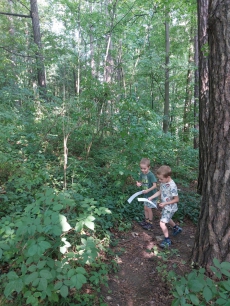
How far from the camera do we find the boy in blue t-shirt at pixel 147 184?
3974 millimetres

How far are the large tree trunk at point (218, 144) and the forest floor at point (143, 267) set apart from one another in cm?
59

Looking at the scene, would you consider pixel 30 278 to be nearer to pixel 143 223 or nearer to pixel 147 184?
pixel 143 223

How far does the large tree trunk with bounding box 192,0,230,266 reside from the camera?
226cm

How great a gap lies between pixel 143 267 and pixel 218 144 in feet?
6.63

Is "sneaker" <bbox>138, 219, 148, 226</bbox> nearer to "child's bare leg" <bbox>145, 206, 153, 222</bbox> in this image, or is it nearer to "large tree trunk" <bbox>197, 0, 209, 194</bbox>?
"child's bare leg" <bbox>145, 206, 153, 222</bbox>

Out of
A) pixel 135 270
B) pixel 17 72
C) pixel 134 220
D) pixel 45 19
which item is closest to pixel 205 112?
pixel 134 220

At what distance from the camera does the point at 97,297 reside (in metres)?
2.35

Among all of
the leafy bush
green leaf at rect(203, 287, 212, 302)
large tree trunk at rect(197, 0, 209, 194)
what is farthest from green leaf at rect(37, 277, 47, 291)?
large tree trunk at rect(197, 0, 209, 194)

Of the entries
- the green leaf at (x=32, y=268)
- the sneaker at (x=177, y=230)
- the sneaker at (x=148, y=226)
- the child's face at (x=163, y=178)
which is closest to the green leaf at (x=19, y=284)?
the green leaf at (x=32, y=268)

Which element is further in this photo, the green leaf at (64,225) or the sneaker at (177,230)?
the sneaker at (177,230)

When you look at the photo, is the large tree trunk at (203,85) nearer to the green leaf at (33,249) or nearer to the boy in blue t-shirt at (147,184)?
the boy in blue t-shirt at (147,184)

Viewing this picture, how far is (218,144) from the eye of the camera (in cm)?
236

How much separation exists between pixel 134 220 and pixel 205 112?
3.03m

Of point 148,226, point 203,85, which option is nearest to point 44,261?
point 148,226
